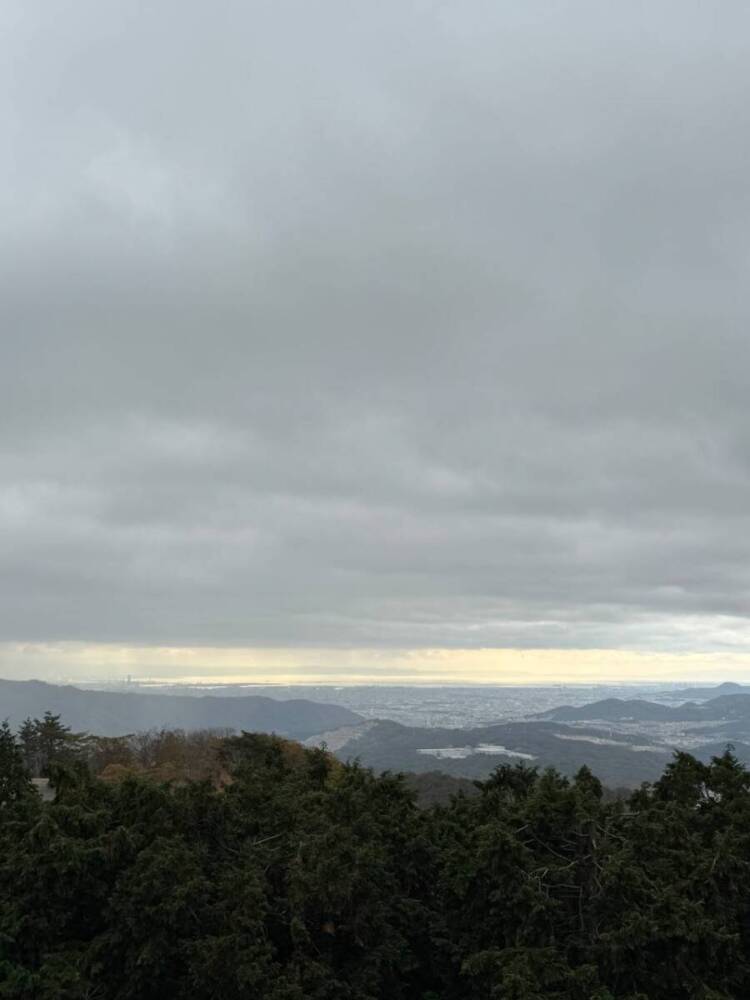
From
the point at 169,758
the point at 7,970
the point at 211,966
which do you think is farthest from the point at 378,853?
the point at 169,758

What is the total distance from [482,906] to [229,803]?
5.21 meters

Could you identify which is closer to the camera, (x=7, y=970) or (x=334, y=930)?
(x=7, y=970)

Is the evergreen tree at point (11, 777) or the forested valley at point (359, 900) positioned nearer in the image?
the forested valley at point (359, 900)

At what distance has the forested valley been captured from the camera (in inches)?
481

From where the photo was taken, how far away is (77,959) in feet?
40.8

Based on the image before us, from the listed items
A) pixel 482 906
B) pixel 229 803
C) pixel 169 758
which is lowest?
pixel 169 758

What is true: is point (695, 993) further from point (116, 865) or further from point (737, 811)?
point (116, 865)

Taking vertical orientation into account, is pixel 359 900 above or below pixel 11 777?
below

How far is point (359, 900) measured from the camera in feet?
44.0

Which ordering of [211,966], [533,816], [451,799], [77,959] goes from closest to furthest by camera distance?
[211,966] < [77,959] < [533,816] < [451,799]

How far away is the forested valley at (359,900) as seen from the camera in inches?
481

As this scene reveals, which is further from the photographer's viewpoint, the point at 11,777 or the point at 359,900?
the point at 11,777

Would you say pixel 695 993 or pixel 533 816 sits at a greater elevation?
pixel 533 816

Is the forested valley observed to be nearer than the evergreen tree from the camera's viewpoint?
Yes
